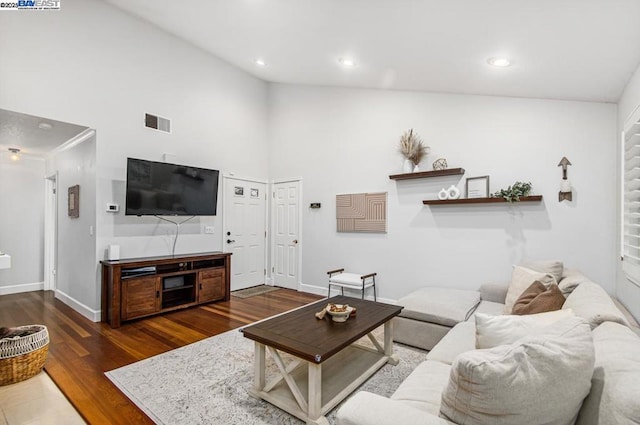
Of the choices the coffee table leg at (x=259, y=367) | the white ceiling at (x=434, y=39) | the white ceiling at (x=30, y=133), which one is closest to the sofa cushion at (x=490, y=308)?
the coffee table leg at (x=259, y=367)

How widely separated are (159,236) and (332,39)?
12.0ft

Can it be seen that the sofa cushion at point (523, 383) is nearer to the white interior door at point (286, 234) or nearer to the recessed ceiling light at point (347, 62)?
the recessed ceiling light at point (347, 62)

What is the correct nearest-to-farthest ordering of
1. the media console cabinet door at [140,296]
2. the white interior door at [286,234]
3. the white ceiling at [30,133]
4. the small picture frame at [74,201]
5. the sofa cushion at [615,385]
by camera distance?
the sofa cushion at [615,385]
the white ceiling at [30,133]
the media console cabinet door at [140,296]
the small picture frame at [74,201]
the white interior door at [286,234]

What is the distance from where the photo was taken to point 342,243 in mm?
5441

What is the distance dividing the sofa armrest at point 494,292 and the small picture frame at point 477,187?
1.09 meters

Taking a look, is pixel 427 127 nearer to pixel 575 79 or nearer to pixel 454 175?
pixel 454 175

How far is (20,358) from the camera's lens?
2.65 metres

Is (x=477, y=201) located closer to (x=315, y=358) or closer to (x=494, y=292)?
(x=494, y=292)

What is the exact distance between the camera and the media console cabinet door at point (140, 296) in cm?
409

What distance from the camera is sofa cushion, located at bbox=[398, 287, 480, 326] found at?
313cm

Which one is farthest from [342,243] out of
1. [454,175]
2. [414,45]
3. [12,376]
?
[12,376]

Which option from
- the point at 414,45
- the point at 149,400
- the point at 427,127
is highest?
the point at 414,45

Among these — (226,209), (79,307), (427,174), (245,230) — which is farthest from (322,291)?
(79,307)

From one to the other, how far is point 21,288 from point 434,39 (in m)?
7.54
